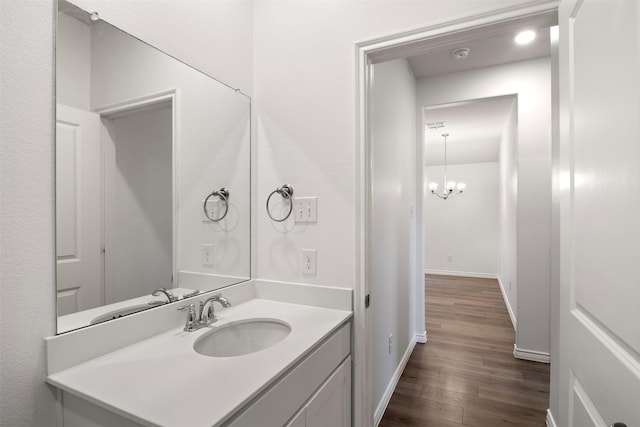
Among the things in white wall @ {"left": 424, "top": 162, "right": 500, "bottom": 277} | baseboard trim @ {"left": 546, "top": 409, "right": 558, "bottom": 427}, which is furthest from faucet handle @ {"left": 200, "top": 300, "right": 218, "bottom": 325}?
white wall @ {"left": 424, "top": 162, "right": 500, "bottom": 277}

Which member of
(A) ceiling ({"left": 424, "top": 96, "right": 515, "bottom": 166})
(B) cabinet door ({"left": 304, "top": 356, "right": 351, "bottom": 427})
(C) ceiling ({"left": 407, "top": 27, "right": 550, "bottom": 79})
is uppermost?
(C) ceiling ({"left": 407, "top": 27, "right": 550, "bottom": 79})

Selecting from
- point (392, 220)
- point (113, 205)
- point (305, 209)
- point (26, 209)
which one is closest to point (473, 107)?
point (392, 220)

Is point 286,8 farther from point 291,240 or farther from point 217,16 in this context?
point 291,240

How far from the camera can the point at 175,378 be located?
0.84 meters

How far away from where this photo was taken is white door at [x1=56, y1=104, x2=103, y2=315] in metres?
0.91

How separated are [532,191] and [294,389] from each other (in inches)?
109

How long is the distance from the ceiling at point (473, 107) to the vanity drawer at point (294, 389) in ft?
4.32

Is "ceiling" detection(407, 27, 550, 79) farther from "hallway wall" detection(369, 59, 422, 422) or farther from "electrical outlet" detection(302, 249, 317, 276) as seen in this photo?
"electrical outlet" detection(302, 249, 317, 276)

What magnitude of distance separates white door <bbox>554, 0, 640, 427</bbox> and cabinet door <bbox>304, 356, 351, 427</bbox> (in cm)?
75

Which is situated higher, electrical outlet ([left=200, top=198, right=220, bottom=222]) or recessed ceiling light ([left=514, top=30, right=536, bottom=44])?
recessed ceiling light ([left=514, top=30, right=536, bottom=44])

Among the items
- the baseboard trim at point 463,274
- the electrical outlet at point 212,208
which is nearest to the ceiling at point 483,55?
the electrical outlet at point 212,208

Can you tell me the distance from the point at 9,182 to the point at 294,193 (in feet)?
3.25

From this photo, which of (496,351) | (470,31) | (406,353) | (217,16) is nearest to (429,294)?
(496,351)

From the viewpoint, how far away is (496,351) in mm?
2922
